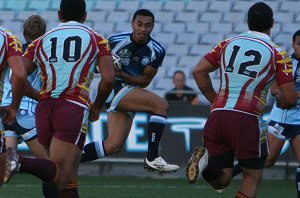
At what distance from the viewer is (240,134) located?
30.0 feet

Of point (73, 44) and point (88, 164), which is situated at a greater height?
point (73, 44)

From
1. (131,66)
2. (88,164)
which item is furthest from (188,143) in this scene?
(131,66)

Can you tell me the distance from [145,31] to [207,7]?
400 inches

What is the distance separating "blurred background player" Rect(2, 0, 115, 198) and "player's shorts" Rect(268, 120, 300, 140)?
12.1 ft

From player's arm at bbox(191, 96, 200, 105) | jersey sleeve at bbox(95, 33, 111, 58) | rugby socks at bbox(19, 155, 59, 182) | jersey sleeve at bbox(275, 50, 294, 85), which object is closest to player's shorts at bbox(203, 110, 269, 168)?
jersey sleeve at bbox(275, 50, 294, 85)

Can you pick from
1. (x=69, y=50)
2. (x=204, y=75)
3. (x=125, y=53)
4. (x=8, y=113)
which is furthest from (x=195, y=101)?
(x=8, y=113)

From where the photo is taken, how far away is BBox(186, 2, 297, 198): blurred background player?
913 centimetres

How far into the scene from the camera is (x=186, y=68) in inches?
Result: 792

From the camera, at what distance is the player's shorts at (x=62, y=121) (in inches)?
344

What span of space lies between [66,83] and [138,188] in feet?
19.2

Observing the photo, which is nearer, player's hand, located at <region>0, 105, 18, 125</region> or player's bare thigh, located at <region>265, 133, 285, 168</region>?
player's hand, located at <region>0, 105, 18, 125</region>

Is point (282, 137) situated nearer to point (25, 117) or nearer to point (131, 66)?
point (131, 66)

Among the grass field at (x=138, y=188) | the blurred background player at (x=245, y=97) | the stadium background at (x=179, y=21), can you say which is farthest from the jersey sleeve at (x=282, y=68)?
the stadium background at (x=179, y=21)

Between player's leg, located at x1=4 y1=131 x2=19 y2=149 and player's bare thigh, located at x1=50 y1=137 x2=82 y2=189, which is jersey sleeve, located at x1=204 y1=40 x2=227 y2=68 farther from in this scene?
player's leg, located at x1=4 y1=131 x2=19 y2=149
